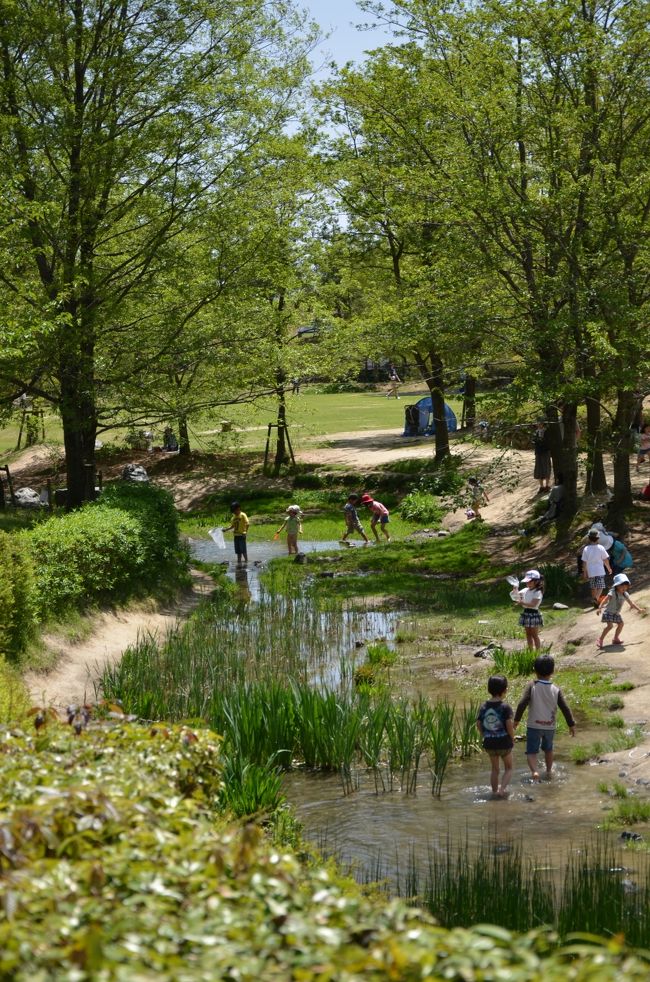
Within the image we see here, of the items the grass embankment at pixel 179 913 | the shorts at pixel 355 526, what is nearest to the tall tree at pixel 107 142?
the shorts at pixel 355 526

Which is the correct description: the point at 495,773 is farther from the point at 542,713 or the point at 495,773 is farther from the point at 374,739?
the point at 374,739

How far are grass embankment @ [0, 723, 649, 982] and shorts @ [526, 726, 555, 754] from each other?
21.1ft

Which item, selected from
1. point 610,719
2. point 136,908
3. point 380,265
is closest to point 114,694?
point 610,719

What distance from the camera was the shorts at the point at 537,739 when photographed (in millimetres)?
11344

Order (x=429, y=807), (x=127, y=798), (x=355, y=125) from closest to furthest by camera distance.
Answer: (x=127, y=798) < (x=429, y=807) < (x=355, y=125)

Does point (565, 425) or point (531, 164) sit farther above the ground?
point (531, 164)

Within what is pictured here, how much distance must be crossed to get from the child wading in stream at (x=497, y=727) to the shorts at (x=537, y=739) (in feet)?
1.61

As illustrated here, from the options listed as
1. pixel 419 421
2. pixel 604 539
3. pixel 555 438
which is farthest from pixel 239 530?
pixel 419 421

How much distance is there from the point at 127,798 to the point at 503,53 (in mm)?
20009

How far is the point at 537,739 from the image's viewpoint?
11.4 meters

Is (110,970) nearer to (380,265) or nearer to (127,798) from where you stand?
(127,798)

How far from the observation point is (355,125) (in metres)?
30.8

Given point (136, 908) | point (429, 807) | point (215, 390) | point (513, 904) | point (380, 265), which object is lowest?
point (429, 807)

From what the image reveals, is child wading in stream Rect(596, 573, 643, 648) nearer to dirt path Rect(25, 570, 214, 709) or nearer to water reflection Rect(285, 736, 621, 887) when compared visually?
water reflection Rect(285, 736, 621, 887)
